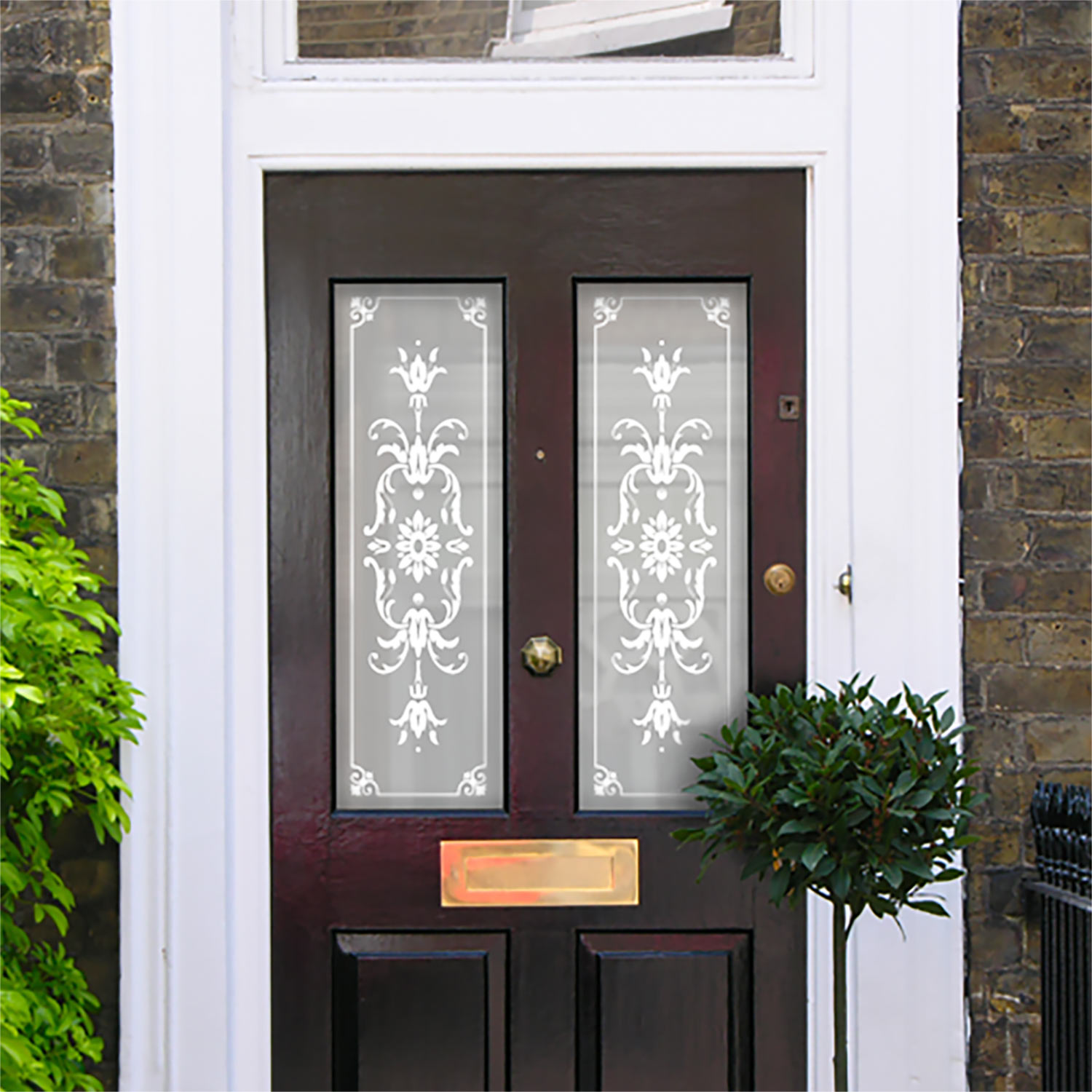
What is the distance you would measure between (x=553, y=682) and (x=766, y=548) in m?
0.52

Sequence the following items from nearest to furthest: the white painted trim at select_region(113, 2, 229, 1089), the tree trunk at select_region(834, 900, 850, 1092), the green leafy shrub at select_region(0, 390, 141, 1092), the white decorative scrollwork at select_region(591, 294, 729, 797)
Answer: the green leafy shrub at select_region(0, 390, 141, 1092) → the tree trunk at select_region(834, 900, 850, 1092) → the white painted trim at select_region(113, 2, 229, 1089) → the white decorative scrollwork at select_region(591, 294, 729, 797)

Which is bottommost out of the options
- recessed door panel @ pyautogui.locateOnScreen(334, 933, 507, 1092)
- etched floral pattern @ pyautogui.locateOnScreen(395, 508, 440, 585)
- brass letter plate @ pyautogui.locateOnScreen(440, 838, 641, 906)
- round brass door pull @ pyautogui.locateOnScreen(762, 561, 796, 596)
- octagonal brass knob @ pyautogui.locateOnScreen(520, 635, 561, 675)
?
recessed door panel @ pyautogui.locateOnScreen(334, 933, 507, 1092)

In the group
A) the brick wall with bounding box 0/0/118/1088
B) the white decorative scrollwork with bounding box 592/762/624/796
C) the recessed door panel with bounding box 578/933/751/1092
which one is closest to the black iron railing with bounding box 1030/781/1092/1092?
the recessed door panel with bounding box 578/933/751/1092

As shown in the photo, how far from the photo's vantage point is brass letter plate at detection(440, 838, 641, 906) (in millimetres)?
2375

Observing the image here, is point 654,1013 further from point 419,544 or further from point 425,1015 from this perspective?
point 419,544

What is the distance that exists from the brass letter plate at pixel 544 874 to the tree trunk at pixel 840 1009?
430 millimetres

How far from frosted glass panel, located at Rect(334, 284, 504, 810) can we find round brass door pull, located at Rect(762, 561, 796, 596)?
1.83 ft

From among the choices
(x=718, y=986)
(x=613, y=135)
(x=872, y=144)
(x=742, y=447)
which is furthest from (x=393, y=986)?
(x=872, y=144)

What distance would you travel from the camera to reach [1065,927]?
2238 millimetres

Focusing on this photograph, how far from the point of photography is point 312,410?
239 cm

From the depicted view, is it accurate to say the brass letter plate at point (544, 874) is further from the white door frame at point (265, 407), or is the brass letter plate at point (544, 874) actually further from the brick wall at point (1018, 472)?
the brick wall at point (1018, 472)

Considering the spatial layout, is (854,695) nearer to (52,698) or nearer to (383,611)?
(383,611)

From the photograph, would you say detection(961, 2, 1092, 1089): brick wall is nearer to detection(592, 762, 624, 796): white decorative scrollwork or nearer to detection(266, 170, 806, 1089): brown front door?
detection(266, 170, 806, 1089): brown front door

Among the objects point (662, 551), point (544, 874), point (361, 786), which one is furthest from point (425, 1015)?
point (662, 551)
